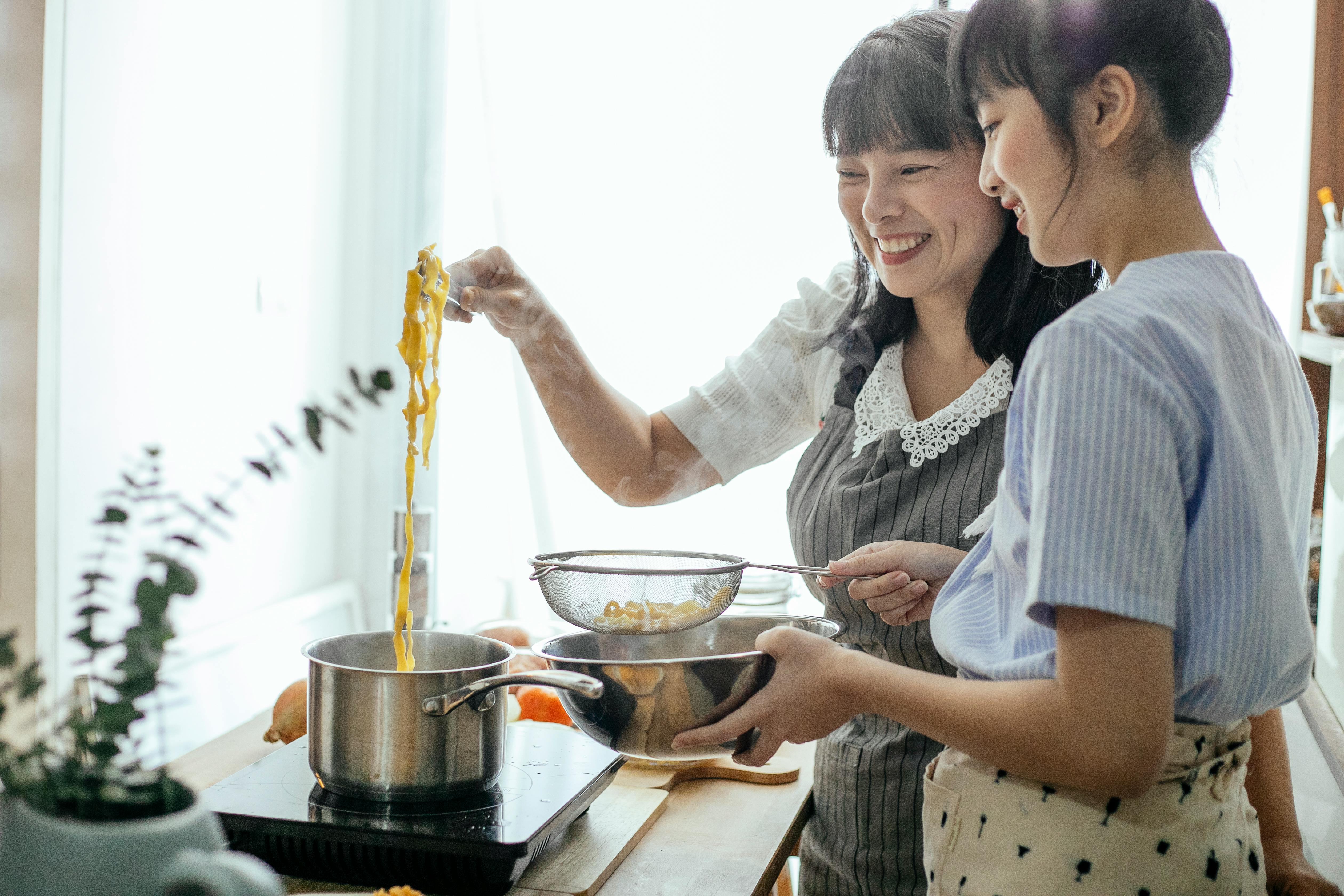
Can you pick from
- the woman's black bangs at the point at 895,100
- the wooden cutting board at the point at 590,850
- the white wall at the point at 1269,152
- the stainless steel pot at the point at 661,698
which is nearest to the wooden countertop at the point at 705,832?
the wooden cutting board at the point at 590,850

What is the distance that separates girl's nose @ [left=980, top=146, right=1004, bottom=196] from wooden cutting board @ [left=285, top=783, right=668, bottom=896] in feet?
2.17

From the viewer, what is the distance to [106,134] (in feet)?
5.11

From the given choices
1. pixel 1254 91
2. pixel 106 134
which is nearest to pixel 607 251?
pixel 106 134

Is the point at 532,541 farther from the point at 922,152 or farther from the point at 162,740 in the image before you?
the point at 162,740

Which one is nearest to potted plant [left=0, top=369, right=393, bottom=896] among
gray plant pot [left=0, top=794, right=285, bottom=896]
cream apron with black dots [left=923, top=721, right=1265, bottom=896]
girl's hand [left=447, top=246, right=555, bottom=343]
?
gray plant pot [left=0, top=794, right=285, bottom=896]

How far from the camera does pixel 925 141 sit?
1.28 meters

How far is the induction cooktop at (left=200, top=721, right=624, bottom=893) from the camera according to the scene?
0.85m

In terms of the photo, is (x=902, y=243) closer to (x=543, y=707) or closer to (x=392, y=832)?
(x=543, y=707)

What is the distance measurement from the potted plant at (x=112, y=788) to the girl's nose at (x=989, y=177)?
1.80 ft

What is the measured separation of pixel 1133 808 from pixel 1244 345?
33 cm

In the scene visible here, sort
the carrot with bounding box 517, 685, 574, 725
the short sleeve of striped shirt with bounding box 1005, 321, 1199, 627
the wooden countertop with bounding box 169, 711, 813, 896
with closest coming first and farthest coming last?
the short sleeve of striped shirt with bounding box 1005, 321, 1199, 627 < the wooden countertop with bounding box 169, 711, 813, 896 < the carrot with bounding box 517, 685, 574, 725

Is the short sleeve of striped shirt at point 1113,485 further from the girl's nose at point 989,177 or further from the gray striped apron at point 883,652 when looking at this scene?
the gray striped apron at point 883,652

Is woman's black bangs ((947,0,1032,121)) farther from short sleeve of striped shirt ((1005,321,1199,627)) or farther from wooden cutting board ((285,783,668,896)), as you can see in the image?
wooden cutting board ((285,783,668,896))

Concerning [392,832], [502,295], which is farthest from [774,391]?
[392,832]
